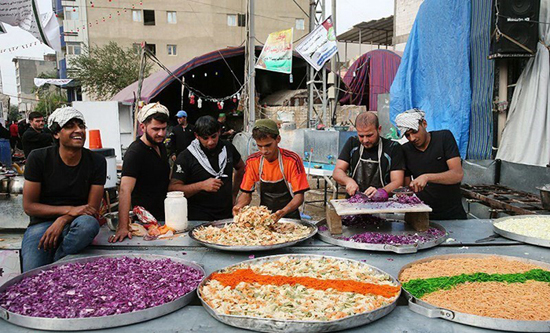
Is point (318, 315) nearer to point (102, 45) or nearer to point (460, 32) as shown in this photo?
point (460, 32)

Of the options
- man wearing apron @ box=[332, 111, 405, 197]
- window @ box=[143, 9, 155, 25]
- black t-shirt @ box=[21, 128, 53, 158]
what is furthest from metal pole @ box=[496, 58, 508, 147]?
window @ box=[143, 9, 155, 25]

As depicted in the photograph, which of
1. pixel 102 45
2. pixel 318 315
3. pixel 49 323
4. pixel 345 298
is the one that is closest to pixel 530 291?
pixel 345 298

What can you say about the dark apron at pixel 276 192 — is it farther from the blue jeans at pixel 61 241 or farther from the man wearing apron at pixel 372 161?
the blue jeans at pixel 61 241

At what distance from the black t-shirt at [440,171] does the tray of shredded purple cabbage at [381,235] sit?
53 cm

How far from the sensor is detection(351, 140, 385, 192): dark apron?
345cm

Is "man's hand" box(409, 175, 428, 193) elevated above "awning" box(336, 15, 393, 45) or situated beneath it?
situated beneath

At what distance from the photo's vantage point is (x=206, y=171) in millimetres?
3574

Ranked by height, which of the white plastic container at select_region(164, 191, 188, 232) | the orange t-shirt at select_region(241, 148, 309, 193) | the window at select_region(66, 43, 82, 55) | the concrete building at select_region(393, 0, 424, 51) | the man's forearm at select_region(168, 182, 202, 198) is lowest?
the white plastic container at select_region(164, 191, 188, 232)

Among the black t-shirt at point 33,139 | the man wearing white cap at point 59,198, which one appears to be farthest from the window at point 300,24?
the man wearing white cap at point 59,198

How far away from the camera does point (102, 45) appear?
31.2 meters

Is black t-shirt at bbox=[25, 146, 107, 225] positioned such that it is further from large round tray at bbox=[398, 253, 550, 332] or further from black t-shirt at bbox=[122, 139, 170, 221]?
large round tray at bbox=[398, 253, 550, 332]

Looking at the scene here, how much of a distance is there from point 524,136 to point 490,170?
2.28 ft

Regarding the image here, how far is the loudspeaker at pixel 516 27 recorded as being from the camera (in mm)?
5492

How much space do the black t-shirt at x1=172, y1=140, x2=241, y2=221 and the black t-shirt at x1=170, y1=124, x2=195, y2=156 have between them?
4.33 m
